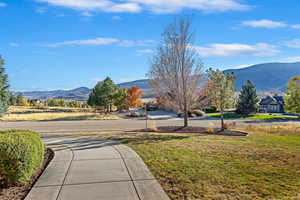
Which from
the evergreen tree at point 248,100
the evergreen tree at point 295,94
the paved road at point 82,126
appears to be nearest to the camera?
the paved road at point 82,126

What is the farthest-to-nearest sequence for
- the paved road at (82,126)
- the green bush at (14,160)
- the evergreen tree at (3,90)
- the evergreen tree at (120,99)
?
the evergreen tree at (120,99), the paved road at (82,126), the evergreen tree at (3,90), the green bush at (14,160)

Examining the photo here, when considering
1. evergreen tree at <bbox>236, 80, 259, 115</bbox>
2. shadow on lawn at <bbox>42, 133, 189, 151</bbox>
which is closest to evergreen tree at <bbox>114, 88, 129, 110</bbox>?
evergreen tree at <bbox>236, 80, 259, 115</bbox>

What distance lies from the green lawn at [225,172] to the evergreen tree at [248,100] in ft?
102

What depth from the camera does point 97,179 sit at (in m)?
5.50

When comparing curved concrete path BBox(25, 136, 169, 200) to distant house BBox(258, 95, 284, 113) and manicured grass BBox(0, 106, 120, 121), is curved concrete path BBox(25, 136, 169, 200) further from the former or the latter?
distant house BBox(258, 95, 284, 113)

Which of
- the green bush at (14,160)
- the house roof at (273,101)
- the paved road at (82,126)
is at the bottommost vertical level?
the paved road at (82,126)

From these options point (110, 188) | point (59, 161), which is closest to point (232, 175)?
point (110, 188)

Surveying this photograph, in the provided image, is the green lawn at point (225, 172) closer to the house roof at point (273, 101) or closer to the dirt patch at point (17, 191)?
the dirt patch at point (17, 191)

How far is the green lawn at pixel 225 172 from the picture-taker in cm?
474

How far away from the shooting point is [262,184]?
5164 mm

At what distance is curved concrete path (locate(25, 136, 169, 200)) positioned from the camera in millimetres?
4570

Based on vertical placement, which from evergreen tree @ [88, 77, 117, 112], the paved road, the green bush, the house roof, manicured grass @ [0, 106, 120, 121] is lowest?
the paved road

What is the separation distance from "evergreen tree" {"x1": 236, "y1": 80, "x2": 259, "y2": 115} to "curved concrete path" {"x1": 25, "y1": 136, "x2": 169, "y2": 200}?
112 feet

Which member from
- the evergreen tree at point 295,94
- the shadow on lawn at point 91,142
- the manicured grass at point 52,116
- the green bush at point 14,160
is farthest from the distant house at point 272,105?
the green bush at point 14,160
